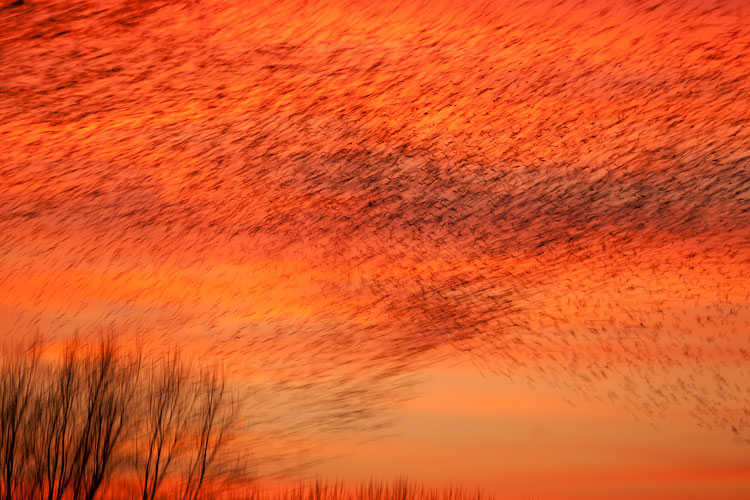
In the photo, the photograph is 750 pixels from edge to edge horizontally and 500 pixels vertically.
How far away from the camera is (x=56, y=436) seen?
1547 inches

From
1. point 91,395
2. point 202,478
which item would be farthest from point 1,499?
point 202,478

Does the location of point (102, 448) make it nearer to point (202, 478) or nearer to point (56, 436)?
point (56, 436)

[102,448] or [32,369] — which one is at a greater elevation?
[32,369]

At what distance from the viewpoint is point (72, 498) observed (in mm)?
38156

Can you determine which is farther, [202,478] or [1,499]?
[202,478]

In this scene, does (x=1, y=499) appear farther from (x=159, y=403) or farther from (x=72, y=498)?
(x=159, y=403)

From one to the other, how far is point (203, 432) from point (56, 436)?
626 cm

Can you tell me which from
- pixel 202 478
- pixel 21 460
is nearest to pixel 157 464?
pixel 202 478

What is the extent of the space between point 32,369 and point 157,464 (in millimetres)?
6434

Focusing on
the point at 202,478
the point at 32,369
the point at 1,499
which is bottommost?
the point at 202,478

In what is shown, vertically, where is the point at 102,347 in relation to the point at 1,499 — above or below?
above

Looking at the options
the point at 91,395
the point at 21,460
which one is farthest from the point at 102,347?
the point at 21,460

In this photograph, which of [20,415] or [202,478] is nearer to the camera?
[20,415]

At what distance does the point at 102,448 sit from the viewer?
39.7 metres
